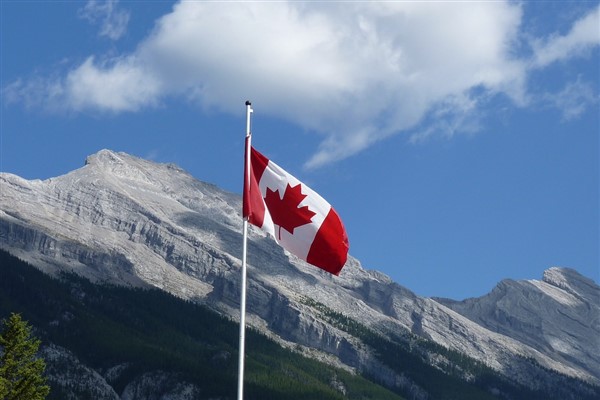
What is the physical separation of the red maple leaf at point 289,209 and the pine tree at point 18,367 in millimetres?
35209

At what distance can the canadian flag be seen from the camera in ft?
182

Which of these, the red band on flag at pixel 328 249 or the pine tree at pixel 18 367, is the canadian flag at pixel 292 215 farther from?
the pine tree at pixel 18 367

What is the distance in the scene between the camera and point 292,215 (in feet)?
182

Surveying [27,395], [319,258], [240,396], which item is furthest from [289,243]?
[27,395]

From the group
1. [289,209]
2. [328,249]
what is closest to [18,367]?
[289,209]

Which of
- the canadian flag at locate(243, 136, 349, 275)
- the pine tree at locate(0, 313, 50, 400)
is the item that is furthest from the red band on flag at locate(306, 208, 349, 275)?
the pine tree at locate(0, 313, 50, 400)

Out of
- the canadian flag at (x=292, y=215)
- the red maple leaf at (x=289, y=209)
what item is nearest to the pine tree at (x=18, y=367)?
the canadian flag at (x=292, y=215)

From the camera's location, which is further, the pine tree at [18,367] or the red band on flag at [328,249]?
the pine tree at [18,367]

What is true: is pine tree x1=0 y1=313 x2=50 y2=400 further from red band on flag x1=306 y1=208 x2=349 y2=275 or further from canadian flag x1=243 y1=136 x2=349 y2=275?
red band on flag x1=306 y1=208 x2=349 y2=275

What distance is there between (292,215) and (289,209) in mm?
340

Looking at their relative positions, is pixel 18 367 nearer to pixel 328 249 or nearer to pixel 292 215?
pixel 292 215

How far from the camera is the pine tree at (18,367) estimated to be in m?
82.6

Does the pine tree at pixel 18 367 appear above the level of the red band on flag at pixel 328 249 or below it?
below

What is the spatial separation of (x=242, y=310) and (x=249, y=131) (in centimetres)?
945
